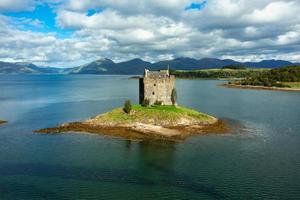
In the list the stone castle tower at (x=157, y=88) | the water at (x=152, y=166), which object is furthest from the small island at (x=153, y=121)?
the water at (x=152, y=166)

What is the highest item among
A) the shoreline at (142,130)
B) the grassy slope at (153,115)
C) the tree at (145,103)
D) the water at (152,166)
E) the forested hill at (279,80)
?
the forested hill at (279,80)

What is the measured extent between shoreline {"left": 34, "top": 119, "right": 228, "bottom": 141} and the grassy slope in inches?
73.3

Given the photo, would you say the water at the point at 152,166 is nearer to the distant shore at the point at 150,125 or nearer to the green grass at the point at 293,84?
the distant shore at the point at 150,125

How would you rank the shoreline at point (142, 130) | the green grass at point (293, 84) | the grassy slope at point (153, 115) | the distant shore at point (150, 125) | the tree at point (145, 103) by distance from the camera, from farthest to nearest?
the green grass at point (293, 84)
the tree at point (145, 103)
the grassy slope at point (153, 115)
the distant shore at point (150, 125)
the shoreline at point (142, 130)

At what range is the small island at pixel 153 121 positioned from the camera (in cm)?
5900

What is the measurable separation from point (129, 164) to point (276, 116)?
166ft

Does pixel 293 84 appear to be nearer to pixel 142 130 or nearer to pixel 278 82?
pixel 278 82

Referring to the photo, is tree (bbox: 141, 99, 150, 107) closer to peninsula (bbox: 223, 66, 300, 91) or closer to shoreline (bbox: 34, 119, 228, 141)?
shoreline (bbox: 34, 119, 228, 141)

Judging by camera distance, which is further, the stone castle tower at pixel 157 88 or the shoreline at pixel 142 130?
the stone castle tower at pixel 157 88

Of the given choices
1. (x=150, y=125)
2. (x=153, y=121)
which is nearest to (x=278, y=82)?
(x=153, y=121)

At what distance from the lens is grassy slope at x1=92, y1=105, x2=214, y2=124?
211 ft

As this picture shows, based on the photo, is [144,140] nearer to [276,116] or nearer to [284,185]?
[284,185]

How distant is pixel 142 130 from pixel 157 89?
14.0 metres

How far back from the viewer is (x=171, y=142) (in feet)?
174
